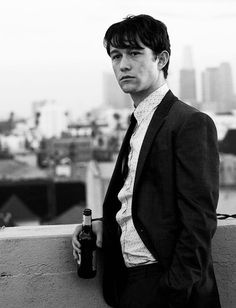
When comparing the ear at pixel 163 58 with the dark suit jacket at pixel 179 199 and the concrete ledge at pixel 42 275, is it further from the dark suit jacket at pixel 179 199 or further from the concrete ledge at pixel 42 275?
the concrete ledge at pixel 42 275

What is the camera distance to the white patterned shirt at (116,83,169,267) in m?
1.15

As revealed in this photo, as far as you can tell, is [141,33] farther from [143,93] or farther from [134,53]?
[143,93]

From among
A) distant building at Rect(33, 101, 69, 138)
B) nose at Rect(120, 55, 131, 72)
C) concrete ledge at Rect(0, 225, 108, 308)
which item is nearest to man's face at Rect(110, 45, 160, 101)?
nose at Rect(120, 55, 131, 72)

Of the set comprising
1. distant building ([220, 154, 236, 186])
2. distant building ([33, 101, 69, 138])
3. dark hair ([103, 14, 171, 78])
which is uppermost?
dark hair ([103, 14, 171, 78])

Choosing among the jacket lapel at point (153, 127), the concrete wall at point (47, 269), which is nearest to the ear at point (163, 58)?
the jacket lapel at point (153, 127)

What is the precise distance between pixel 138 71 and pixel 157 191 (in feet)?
1.13

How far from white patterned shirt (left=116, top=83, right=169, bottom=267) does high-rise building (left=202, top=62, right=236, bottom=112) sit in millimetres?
50666

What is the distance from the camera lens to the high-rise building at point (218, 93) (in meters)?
50.9

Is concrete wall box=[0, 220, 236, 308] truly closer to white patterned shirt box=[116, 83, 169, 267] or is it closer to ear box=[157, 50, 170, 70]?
white patterned shirt box=[116, 83, 169, 267]

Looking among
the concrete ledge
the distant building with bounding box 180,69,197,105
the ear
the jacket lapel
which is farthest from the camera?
the distant building with bounding box 180,69,197,105

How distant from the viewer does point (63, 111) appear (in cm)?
5609

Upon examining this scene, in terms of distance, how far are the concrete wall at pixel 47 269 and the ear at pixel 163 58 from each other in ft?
2.14

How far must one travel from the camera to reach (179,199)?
41.7 inches

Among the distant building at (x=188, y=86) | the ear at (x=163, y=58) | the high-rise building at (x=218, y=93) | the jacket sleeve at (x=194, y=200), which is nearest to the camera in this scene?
the jacket sleeve at (x=194, y=200)
